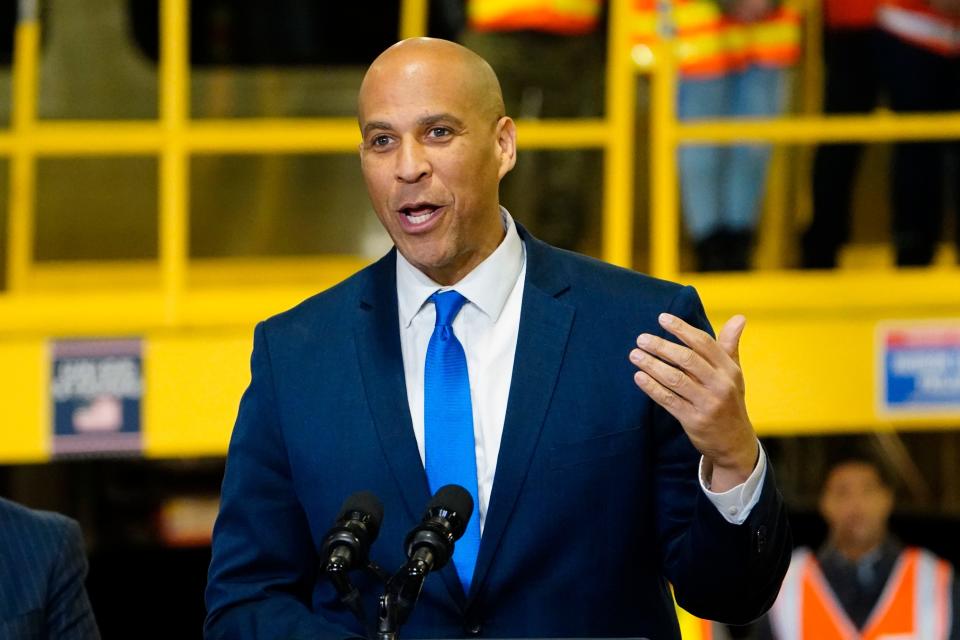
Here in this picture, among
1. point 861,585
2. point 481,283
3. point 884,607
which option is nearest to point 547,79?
point 861,585

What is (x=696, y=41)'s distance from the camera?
23.9 ft

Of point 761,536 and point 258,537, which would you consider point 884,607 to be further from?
point 258,537

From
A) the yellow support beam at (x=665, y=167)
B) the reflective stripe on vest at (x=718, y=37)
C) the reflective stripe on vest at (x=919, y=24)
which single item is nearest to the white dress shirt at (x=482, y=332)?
the yellow support beam at (x=665, y=167)

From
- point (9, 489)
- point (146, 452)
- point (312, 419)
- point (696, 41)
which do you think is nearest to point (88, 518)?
point (9, 489)

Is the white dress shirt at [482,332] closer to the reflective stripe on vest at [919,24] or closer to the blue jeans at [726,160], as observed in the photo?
the blue jeans at [726,160]

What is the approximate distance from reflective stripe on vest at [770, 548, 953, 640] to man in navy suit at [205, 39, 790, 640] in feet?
13.7

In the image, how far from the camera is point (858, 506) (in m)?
6.97

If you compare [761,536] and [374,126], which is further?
[374,126]

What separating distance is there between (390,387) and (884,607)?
15.0 feet

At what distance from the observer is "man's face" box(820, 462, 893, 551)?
273 inches

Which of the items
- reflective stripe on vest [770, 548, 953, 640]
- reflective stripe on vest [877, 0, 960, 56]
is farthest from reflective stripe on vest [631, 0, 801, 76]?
reflective stripe on vest [770, 548, 953, 640]

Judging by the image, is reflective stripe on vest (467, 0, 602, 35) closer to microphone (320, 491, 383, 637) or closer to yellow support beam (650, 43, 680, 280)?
yellow support beam (650, 43, 680, 280)

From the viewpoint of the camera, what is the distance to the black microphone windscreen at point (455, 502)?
241cm

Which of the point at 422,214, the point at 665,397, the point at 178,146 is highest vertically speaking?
the point at 178,146
